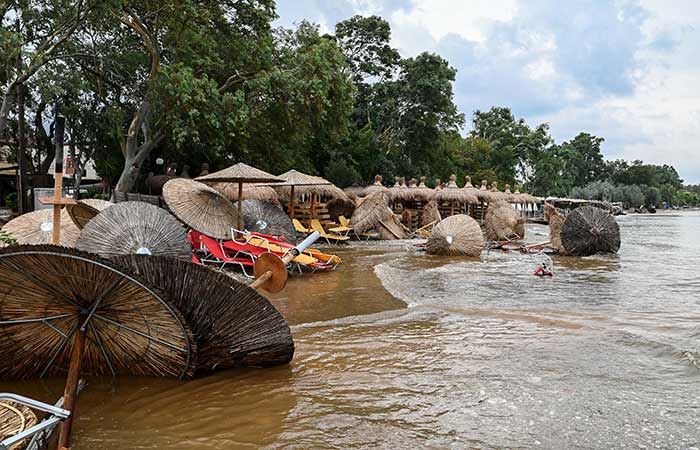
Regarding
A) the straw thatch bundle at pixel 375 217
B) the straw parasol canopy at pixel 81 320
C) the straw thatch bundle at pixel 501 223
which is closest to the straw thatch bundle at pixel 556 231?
the straw thatch bundle at pixel 501 223

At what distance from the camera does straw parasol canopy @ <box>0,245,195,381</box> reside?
2695mm

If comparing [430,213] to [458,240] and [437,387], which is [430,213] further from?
[437,387]

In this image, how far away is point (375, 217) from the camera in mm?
19734

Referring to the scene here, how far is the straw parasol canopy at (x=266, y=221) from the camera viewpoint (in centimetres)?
1230

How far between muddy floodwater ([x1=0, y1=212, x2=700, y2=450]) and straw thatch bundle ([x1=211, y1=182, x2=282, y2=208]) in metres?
7.77

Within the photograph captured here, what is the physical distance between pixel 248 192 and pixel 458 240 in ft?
21.6

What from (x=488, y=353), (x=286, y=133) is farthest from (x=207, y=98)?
(x=488, y=353)

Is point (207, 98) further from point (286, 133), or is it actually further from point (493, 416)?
point (493, 416)

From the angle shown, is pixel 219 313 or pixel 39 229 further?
pixel 39 229

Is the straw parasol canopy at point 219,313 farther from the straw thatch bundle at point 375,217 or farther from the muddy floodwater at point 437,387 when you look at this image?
the straw thatch bundle at point 375,217

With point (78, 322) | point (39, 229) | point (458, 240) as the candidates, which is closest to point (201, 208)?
point (39, 229)

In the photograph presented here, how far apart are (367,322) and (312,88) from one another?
34.7 ft

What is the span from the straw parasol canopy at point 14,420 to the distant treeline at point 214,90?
10063 mm

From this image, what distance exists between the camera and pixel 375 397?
412 cm
